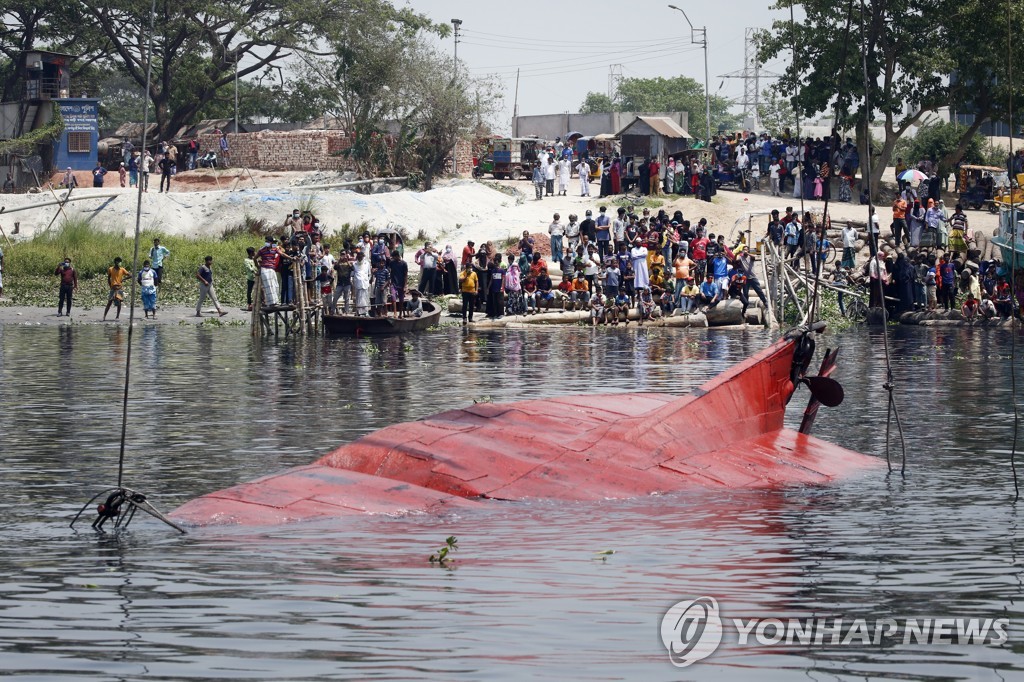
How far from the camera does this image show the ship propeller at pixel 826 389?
1523cm

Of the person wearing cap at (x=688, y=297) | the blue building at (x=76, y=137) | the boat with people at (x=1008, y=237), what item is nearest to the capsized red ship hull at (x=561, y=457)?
the person wearing cap at (x=688, y=297)

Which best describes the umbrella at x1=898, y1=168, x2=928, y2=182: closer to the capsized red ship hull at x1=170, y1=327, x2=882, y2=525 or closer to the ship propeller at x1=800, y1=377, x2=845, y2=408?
the ship propeller at x1=800, y1=377, x2=845, y2=408

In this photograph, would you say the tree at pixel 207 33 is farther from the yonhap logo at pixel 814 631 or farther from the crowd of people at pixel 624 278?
the yonhap logo at pixel 814 631

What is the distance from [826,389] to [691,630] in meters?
7.35

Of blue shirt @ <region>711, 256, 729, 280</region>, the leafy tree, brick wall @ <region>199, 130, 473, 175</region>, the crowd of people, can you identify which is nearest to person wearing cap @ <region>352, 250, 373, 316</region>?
the crowd of people

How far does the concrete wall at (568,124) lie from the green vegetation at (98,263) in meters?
27.9

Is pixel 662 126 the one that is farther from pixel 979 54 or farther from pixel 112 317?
pixel 112 317

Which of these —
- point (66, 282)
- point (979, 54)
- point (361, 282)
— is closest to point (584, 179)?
point (979, 54)

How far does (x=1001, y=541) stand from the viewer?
11383mm

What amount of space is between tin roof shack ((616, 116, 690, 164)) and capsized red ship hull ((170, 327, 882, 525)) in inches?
1328

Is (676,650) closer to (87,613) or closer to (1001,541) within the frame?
(87,613)

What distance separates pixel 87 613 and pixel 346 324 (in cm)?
2361

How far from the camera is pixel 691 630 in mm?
8445

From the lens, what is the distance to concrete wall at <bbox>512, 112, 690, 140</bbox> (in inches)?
2688
